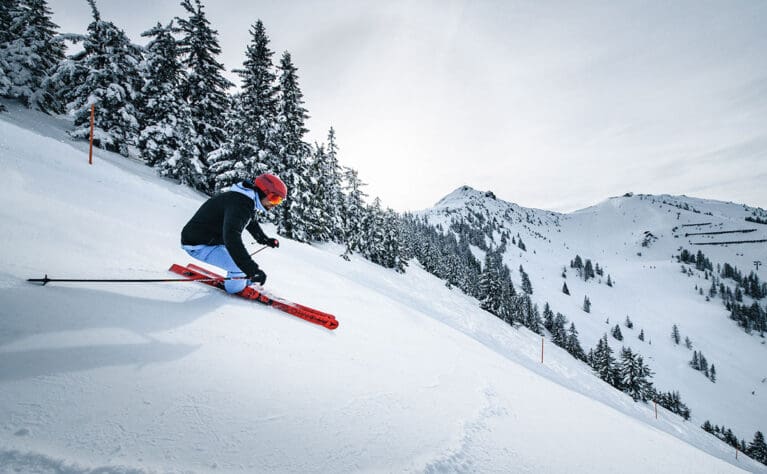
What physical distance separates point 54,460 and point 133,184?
11055mm

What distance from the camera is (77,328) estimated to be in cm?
269

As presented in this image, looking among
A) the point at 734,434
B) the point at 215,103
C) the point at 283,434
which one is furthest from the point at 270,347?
the point at 734,434

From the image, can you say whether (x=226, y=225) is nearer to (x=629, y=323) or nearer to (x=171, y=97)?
(x=171, y=97)

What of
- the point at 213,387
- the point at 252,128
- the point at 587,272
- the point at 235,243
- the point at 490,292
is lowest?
the point at 490,292

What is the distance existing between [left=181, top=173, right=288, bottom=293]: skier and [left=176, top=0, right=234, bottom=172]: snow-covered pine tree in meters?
19.1

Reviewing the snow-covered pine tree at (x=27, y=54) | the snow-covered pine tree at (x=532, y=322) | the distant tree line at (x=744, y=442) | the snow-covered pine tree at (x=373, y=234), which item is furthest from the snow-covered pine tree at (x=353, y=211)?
the distant tree line at (x=744, y=442)

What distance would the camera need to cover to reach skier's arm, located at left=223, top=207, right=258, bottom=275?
3988mm

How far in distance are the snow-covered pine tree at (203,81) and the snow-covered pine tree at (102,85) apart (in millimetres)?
3484

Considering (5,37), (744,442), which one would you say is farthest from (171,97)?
(744,442)

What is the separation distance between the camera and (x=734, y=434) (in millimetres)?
65375

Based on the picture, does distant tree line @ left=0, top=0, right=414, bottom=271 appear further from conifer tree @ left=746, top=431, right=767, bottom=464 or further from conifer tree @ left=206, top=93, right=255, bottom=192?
conifer tree @ left=746, top=431, right=767, bottom=464

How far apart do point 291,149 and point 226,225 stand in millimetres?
20223

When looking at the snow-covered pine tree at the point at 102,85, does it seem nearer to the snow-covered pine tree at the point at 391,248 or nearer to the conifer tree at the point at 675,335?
the snow-covered pine tree at the point at 391,248

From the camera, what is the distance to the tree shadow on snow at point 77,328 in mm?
2201
